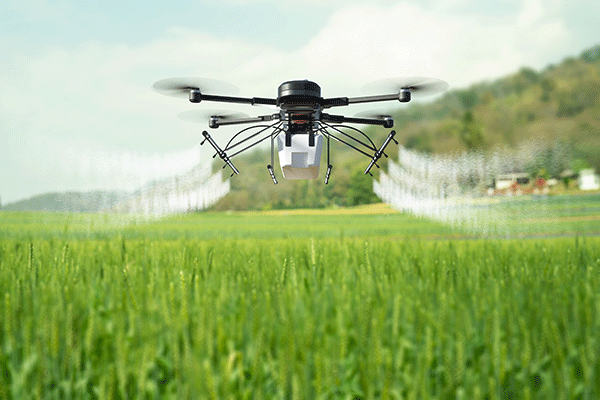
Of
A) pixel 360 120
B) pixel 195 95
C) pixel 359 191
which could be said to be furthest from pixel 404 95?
pixel 359 191

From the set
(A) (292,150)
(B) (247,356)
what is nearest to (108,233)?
(A) (292,150)

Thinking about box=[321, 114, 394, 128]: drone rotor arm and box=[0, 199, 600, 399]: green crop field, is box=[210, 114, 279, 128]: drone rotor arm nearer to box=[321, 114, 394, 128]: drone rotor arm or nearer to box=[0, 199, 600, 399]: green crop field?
box=[321, 114, 394, 128]: drone rotor arm

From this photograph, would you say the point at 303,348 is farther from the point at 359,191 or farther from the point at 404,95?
the point at 359,191

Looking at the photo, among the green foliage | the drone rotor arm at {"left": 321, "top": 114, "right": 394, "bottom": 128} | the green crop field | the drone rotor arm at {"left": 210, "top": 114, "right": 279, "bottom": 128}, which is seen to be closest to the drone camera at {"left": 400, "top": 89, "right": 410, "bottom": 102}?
the drone rotor arm at {"left": 321, "top": 114, "right": 394, "bottom": 128}

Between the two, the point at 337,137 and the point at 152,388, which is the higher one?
the point at 337,137

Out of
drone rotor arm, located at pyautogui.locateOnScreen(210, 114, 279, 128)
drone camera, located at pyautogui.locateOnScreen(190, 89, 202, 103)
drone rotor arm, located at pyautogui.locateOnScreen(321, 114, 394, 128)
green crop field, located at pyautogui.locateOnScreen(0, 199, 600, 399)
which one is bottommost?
green crop field, located at pyautogui.locateOnScreen(0, 199, 600, 399)

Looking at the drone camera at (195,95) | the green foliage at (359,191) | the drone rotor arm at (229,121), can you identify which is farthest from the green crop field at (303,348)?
the green foliage at (359,191)

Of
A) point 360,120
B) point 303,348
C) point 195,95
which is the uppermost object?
point 195,95

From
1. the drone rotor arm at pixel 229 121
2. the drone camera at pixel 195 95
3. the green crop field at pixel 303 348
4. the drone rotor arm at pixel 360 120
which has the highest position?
the drone camera at pixel 195 95

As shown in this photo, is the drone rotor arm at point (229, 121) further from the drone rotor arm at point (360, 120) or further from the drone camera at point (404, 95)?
the drone camera at point (404, 95)

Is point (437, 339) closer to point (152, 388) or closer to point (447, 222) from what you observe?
point (152, 388)

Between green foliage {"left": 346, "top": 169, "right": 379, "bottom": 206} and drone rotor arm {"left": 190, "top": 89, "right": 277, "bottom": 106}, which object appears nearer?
drone rotor arm {"left": 190, "top": 89, "right": 277, "bottom": 106}
